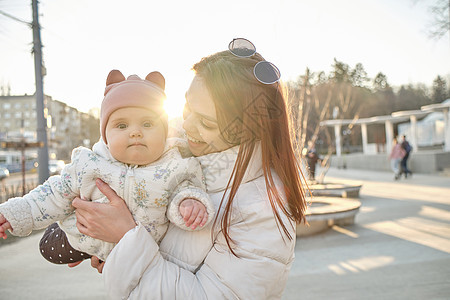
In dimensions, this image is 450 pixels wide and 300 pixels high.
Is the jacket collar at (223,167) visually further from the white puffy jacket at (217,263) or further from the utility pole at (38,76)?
the utility pole at (38,76)

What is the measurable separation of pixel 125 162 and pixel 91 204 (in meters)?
0.20

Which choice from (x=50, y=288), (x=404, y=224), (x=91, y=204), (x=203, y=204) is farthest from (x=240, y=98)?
(x=404, y=224)

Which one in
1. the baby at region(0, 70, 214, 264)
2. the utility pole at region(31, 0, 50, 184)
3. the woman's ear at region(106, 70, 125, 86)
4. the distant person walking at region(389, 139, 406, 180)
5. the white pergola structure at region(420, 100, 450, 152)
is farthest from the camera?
the white pergola structure at region(420, 100, 450, 152)

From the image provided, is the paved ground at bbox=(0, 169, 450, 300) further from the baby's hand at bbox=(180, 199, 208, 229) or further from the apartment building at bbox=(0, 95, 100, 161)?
the apartment building at bbox=(0, 95, 100, 161)

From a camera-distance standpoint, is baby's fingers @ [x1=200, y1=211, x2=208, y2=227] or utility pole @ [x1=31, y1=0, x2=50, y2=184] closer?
baby's fingers @ [x1=200, y1=211, x2=208, y2=227]

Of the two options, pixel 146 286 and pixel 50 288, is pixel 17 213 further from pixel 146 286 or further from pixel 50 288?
pixel 50 288

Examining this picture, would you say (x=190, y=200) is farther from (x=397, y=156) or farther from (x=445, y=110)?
(x=445, y=110)

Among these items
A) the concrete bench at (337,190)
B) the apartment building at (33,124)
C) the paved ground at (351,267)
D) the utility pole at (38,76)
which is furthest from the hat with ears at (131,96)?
the apartment building at (33,124)

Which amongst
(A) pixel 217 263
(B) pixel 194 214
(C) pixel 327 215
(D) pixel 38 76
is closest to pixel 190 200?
(B) pixel 194 214

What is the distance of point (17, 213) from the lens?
144cm

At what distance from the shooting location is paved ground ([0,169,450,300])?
370 cm

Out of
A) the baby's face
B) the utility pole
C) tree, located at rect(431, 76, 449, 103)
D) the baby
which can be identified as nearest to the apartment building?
the utility pole

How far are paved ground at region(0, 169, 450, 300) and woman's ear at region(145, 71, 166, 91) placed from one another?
271cm

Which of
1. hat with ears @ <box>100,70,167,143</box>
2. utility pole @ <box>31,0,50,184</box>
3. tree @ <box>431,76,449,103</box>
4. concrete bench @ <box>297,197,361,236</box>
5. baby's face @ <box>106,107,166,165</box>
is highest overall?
tree @ <box>431,76,449,103</box>
